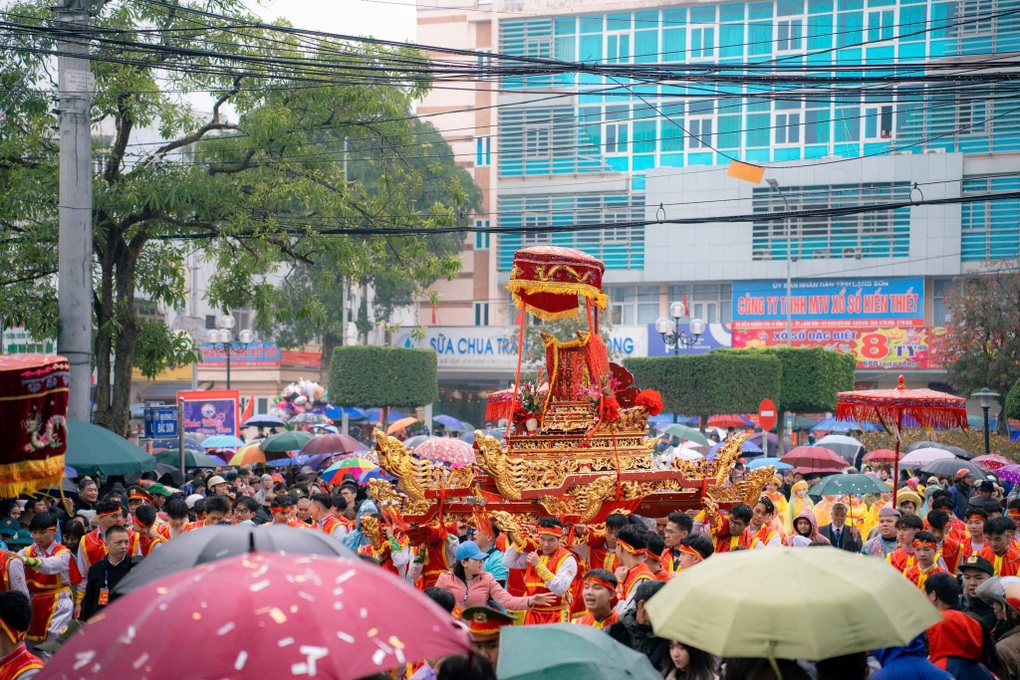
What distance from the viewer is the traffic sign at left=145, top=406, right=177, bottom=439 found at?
17406 mm

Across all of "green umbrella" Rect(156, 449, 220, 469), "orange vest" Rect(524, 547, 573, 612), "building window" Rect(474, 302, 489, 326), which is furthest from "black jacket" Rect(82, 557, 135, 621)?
"building window" Rect(474, 302, 489, 326)

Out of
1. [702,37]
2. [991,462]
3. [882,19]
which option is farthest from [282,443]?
[882,19]

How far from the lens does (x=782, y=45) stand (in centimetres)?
4334

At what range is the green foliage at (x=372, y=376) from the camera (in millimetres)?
33906

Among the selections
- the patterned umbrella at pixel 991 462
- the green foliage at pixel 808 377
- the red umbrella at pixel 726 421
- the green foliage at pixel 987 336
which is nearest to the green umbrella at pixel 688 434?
the green foliage at pixel 808 377

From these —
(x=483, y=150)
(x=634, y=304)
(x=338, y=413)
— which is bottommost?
(x=338, y=413)

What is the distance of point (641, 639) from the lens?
6430 mm

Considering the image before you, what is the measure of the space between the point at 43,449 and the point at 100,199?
30.3 ft

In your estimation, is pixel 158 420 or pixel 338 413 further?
pixel 338 413

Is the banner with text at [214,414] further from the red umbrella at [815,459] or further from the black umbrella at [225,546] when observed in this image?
the black umbrella at [225,546]

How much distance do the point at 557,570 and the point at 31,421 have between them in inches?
164

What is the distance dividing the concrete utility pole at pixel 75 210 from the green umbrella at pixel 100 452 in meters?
0.60

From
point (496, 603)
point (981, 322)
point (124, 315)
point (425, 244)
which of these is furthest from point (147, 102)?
point (981, 322)

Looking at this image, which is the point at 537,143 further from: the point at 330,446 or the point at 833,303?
the point at 330,446
